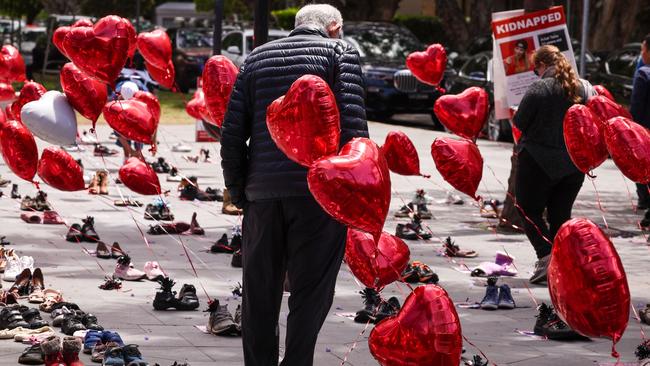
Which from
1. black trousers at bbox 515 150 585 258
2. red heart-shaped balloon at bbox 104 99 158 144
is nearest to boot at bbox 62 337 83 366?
red heart-shaped balloon at bbox 104 99 158 144

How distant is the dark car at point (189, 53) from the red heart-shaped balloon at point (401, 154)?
21816mm

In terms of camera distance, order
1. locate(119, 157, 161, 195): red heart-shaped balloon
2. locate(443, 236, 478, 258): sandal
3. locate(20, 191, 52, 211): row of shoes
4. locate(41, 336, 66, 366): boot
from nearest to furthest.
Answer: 1. locate(41, 336, 66, 366): boot
2. locate(119, 157, 161, 195): red heart-shaped balloon
3. locate(443, 236, 478, 258): sandal
4. locate(20, 191, 52, 211): row of shoes

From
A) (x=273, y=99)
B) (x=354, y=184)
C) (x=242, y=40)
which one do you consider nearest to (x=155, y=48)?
(x=273, y=99)

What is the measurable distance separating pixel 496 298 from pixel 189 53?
79.4 ft

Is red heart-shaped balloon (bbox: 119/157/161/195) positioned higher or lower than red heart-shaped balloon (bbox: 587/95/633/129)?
lower

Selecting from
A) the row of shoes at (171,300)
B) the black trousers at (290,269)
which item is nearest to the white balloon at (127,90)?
the row of shoes at (171,300)

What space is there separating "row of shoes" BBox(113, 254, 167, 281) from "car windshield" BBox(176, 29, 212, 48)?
24.0 metres

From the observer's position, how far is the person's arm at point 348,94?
569 centimetres

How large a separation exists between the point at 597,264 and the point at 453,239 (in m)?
6.20

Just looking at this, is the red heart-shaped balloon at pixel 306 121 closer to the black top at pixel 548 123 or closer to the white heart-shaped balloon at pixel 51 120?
the white heart-shaped balloon at pixel 51 120

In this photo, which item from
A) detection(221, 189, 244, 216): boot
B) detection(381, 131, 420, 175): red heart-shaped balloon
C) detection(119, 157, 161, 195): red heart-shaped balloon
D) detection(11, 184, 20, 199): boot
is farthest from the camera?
detection(11, 184, 20, 199): boot

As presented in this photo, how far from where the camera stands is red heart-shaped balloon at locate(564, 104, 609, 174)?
23.9 feet

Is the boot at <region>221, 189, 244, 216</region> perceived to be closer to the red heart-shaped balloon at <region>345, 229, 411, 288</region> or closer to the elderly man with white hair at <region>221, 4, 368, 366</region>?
the red heart-shaped balloon at <region>345, 229, 411, 288</region>

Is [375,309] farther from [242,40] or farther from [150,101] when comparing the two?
[242,40]
